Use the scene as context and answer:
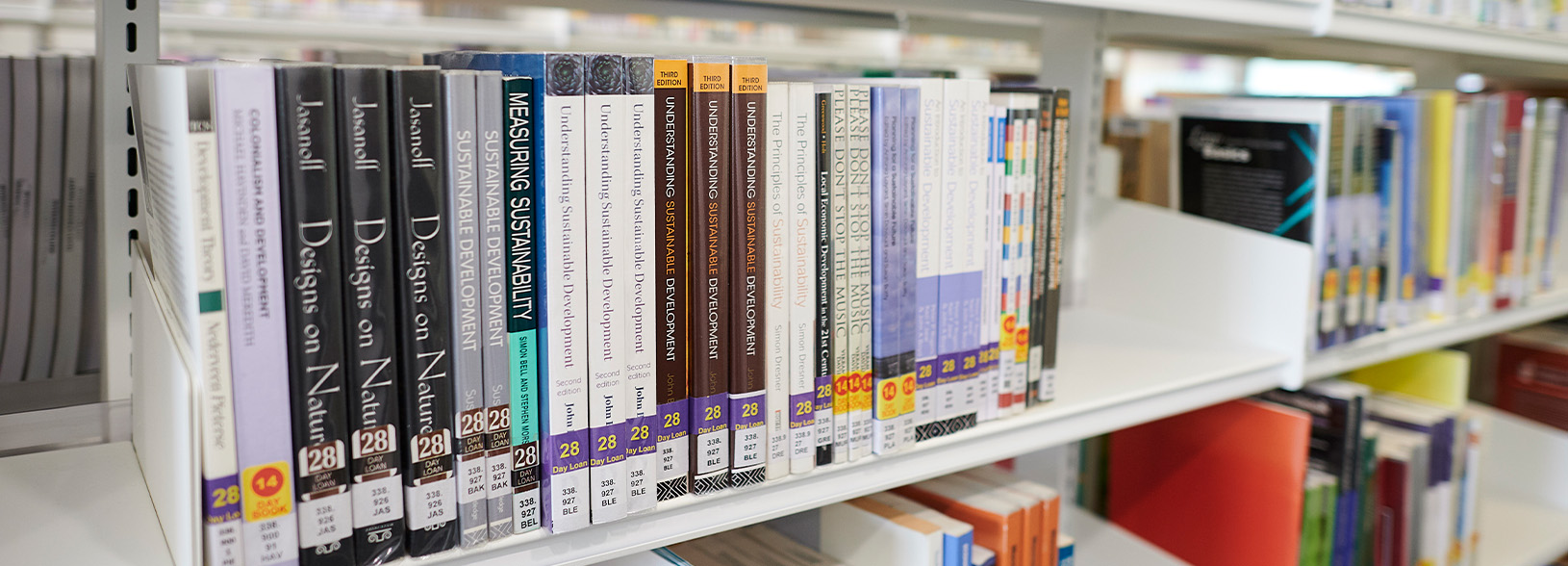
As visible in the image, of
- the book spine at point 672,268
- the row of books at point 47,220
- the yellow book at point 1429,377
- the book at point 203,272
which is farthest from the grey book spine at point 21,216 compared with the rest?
the yellow book at point 1429,377

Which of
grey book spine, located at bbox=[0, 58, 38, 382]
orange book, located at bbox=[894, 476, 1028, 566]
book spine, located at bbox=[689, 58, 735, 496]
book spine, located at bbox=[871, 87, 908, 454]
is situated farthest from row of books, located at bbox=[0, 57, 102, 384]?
orange book, located at bbox=[894, 476, 1028, 566]

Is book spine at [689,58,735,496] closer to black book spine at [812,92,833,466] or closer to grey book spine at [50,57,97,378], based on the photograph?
black book spine at [812,92,833,466]

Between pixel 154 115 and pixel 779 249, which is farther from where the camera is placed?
pixel 779 249

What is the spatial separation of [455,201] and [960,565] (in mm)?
562

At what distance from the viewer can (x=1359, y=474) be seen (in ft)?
4.10

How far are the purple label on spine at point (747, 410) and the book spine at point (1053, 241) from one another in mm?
305

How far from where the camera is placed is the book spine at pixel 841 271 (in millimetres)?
682

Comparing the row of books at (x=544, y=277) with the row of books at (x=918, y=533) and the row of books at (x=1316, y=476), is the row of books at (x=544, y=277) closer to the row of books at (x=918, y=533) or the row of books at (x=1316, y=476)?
the row of books at (x=918, y=533)

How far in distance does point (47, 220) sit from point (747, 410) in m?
0.60

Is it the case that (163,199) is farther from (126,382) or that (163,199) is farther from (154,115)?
(126,382)

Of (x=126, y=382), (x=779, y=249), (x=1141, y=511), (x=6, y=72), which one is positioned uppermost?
(x=6, y=72)

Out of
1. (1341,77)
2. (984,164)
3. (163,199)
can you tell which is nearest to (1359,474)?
(984,164)

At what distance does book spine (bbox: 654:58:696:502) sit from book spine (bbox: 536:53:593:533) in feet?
0.18

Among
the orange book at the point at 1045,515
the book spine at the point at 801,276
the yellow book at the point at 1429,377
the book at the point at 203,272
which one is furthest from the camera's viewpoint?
the yellow book at the point at 1429,377
